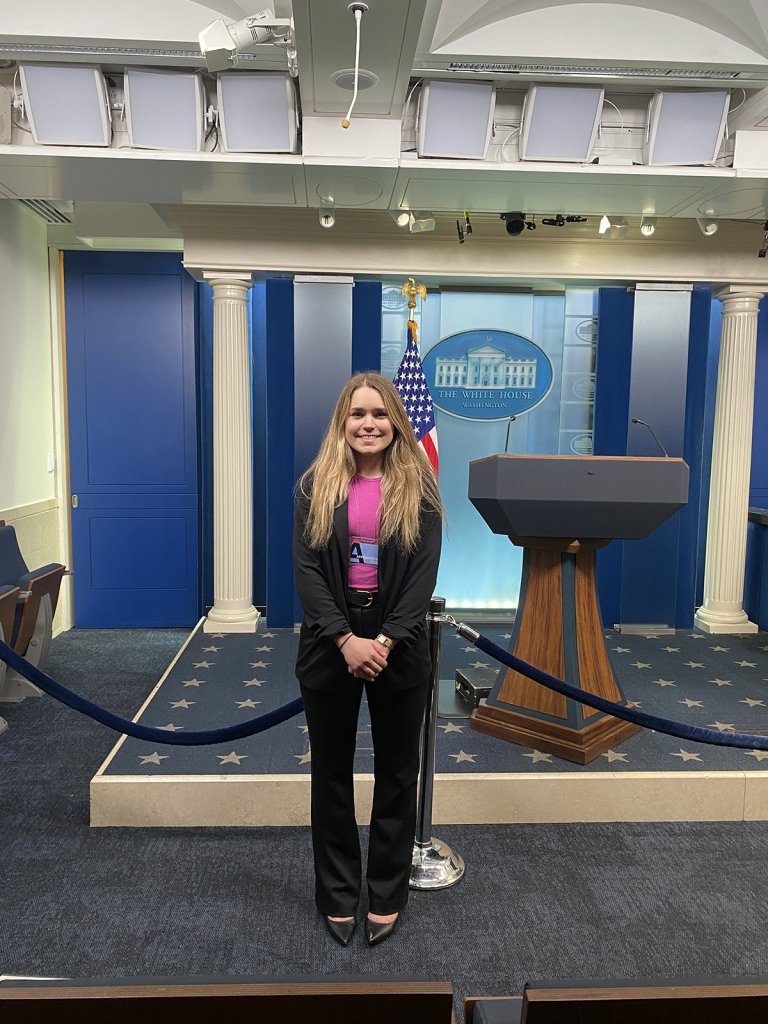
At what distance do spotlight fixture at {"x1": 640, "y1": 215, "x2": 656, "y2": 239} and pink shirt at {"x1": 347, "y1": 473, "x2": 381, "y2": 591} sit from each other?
3.49 meters

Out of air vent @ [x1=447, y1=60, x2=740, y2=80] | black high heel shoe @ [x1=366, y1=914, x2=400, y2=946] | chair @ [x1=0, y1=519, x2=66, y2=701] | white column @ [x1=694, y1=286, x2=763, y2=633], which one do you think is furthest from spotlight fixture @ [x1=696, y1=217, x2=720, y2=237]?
chair @ [x1=0, y1=519, x2=66, y2=701]

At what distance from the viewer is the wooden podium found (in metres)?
2.96

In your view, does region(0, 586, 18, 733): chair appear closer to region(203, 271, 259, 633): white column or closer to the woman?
region(203, 271, 259, 633): white column

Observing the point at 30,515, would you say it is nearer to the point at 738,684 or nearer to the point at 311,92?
the point at 311,92

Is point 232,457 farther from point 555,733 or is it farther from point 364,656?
point 364,656

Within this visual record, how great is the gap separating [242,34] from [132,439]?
3.33m

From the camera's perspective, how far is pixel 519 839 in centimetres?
274

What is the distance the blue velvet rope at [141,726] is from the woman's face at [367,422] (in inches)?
35.7

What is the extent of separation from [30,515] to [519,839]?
4052 mm

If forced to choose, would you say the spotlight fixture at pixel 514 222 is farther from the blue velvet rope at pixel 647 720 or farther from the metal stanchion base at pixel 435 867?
the metal stanchion base at pixel 435 867

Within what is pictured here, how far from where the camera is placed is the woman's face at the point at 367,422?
79.3 inches

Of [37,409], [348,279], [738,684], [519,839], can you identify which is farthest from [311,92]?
[738,684]

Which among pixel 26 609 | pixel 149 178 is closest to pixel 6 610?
pixel 26 609

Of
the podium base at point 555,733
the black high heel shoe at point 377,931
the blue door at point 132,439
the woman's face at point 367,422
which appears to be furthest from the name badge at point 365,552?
the blue door at point 132,439
